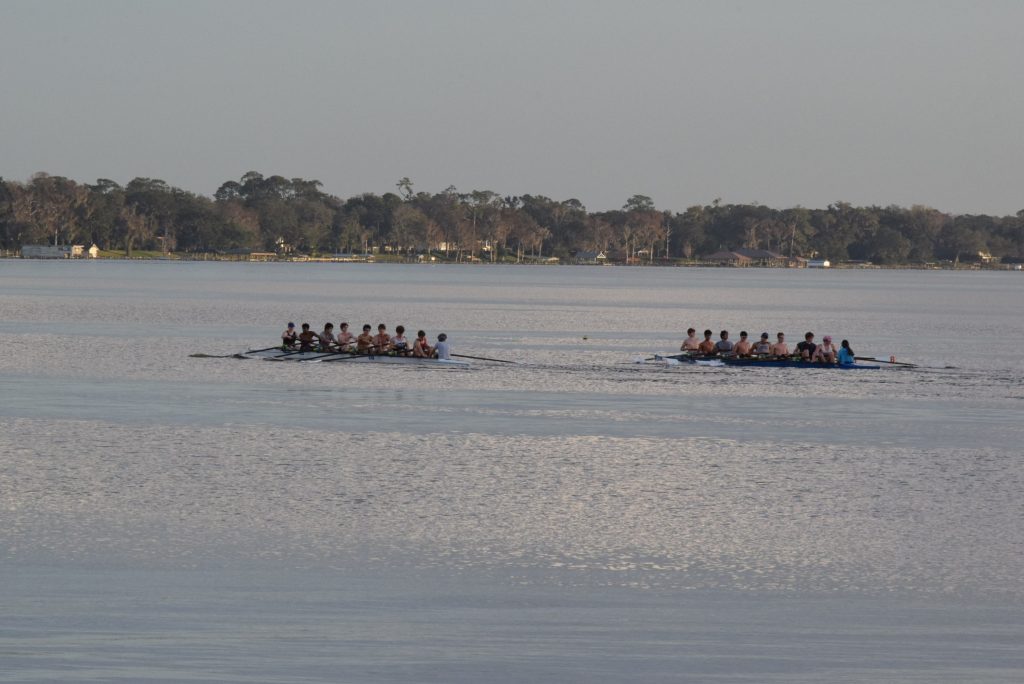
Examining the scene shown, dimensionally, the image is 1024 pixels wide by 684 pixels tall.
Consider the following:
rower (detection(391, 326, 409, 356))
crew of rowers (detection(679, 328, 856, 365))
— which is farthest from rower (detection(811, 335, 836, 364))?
rower (detection(391, 326, 409, 356))

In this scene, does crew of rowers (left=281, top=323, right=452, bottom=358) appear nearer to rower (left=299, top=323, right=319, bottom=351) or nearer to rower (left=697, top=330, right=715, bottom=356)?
rower (left=299, top=323, right=319, bottom=351)

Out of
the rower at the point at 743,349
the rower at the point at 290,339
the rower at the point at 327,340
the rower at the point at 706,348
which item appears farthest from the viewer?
the rower at the point at 290,339

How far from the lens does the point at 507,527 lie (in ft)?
61.5

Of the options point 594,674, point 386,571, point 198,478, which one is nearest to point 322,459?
point 198,478

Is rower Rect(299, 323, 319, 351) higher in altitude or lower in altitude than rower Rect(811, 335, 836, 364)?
lower

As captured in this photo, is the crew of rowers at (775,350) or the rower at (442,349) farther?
the rower at (442,349)

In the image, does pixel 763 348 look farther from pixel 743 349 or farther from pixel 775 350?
pixel 743 349

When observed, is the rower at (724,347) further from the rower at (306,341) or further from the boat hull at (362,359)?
the rower at (306,341)

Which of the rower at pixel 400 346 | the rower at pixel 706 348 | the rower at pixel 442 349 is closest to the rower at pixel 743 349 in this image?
the rower at pixel 706 348

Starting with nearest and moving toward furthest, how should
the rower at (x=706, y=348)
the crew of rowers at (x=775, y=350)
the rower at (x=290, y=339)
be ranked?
1. the crew of rowers at (x=775, y=350)
2. the rower at (x=706, y=348)
3. the rower at (x=290, y=339)

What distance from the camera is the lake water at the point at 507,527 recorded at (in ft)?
41.1

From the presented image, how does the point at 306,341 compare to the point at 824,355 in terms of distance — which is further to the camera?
the point at 306,341

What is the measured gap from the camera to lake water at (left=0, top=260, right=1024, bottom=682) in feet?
41.1

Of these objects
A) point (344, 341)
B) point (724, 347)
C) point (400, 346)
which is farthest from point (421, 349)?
point (724, 347)
